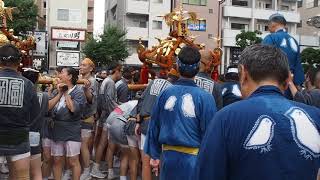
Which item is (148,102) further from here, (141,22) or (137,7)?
(141,22)

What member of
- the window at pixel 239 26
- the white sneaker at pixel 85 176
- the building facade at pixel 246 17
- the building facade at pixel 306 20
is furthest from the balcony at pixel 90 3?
the white sneaker at pixel 85 176

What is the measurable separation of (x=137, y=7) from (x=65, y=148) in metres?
41.6

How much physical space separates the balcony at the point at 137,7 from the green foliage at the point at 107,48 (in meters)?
4.93

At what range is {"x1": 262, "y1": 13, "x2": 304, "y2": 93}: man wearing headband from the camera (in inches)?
230

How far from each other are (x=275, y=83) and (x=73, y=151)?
16.5 ft

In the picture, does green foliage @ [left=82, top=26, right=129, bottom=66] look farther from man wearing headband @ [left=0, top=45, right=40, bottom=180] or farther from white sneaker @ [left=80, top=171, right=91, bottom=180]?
man wearing headband @ [left=0, top=45, right=40, bottom=180]

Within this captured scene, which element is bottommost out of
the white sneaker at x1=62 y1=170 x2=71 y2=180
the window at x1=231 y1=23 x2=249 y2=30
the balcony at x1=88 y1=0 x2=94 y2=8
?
the white sneaker at x1=62 y1=170 x2=71 y2=180

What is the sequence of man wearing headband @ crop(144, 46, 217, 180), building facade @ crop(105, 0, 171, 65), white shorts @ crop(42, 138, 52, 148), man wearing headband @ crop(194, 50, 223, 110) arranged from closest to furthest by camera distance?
man wearing headband @ crop(144, 46, 217, 180)
man wearing headband @ crop(194, 50, 223, 110)
white shorts @ crop(42, 138, 52, 148)
building facade @ crop(105, 0, 171, 65)

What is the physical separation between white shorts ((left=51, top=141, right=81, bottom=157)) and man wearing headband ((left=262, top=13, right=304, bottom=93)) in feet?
9.78

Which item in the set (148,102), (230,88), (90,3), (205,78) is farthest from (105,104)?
(90,3)

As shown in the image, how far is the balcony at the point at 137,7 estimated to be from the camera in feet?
155

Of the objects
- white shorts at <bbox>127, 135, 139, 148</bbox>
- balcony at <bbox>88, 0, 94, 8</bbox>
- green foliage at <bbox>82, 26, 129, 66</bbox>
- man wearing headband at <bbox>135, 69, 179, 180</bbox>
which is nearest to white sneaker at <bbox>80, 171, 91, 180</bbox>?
white shorts at <bbox>127, 135, 139, 148</bbox>

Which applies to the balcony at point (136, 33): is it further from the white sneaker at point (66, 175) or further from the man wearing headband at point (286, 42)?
the man wearing headband at point (286, 42)

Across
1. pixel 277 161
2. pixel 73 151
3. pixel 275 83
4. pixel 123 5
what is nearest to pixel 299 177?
pixel 277 161
